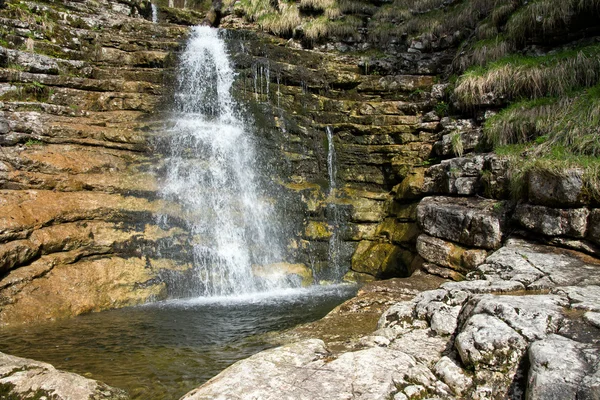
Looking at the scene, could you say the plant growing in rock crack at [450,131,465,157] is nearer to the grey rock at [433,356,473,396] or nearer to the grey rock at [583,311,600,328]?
the grey rock at [583,311,600,328]

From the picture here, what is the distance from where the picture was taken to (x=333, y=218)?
10125 mm

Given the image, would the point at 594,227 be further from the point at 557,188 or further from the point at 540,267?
the point at 540,267

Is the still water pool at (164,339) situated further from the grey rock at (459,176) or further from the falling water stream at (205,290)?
the grey rock at (459,176)

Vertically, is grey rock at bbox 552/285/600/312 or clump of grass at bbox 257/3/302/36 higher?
clump of grass at bbox 257/3/302/36

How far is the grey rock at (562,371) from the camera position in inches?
89.4

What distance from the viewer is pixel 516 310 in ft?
10.4

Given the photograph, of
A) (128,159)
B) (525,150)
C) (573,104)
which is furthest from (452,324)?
(128,159)

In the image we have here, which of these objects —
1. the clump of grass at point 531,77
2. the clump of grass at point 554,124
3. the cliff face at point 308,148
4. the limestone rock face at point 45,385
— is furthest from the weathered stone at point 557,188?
the limestone rock face at point 45,385

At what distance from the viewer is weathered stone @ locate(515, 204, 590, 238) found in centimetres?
538

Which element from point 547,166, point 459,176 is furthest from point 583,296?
point 459,176

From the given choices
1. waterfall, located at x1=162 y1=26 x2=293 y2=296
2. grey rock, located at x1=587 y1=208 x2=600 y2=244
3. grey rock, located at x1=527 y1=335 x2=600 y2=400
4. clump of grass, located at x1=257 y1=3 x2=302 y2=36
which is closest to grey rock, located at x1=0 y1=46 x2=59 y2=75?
waterfall, located at x1=162 y1=26 x2=293 y2=296

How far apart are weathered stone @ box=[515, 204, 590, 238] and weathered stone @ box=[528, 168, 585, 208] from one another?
0.11 metres

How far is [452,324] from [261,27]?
15.5m

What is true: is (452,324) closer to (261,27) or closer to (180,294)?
(180,294)
